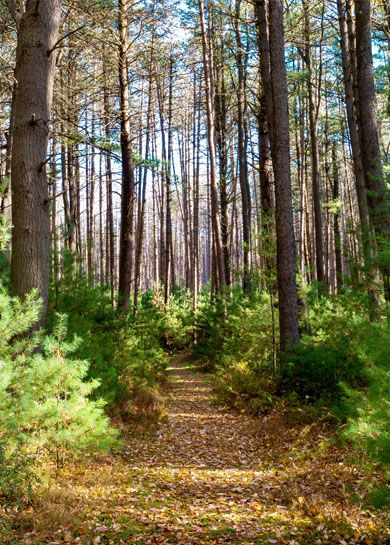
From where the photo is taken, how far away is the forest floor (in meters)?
3.96

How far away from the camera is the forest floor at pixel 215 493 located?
3.96 metres

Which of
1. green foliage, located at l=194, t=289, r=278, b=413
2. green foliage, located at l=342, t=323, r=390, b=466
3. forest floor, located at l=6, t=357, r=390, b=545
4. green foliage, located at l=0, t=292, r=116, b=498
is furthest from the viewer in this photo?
green foliage, located at l=194, t=289, r=278, b=413

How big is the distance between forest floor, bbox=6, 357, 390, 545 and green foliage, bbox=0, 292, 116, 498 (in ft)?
1.69

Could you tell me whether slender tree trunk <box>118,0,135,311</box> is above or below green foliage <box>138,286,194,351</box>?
above

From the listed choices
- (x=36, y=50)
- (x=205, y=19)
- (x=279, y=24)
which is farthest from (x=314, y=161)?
(x=36, y=50)

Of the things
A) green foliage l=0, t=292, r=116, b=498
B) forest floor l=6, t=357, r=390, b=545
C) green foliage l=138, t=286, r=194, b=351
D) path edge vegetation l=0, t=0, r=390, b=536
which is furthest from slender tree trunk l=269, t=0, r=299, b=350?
green foliage l=138, t=286, r=194, b=351

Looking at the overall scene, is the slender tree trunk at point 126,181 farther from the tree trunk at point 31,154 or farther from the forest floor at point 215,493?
the tree trunk at point 31,154

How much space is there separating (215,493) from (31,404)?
2576 millimetres

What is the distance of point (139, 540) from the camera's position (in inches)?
151

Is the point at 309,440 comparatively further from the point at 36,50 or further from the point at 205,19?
the point at 205,19

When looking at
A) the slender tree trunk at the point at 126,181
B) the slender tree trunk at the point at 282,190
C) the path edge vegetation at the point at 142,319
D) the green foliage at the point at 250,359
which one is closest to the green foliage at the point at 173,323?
the path edge vegetation at the point at 142,319

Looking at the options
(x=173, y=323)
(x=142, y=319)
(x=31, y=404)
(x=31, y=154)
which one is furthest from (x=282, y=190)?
(x=173, y=323)

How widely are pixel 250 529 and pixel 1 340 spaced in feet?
9.21

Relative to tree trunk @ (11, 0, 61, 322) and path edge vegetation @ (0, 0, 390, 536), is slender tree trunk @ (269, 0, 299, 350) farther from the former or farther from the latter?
tree trunk @ (11, 0, 61, 322)
